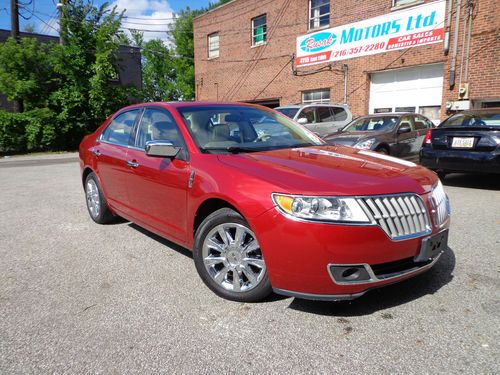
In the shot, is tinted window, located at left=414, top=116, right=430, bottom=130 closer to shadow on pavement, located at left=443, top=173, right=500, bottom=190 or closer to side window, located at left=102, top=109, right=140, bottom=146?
shadow on pavement, located at left=443, top=173, right=500, bottom=190

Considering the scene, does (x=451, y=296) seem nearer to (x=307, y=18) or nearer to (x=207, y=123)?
(x=207, y=123)

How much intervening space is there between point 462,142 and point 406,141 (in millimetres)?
2418

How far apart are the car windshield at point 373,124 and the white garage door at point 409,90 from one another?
14.6 feet

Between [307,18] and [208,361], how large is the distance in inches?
673

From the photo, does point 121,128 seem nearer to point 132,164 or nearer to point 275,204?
point 132,164

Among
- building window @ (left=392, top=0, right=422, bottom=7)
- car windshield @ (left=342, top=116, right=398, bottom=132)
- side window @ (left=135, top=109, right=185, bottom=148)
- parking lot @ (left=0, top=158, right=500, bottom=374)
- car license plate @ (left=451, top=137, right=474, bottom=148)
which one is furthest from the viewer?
building window @ (left=392, top=0, right=422, bottom=7)

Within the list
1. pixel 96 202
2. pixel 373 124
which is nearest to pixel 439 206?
pixel 96 202

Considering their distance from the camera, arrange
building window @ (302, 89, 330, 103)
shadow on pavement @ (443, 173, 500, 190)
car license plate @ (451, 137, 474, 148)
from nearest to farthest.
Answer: car license plate @ (451, 137, 474, 148)
shadow on pavement @ (443, 173, 500, 190)
building window @ (302, 89, 330, 103)

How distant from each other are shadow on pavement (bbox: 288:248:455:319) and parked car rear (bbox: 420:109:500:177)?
4.35 meters

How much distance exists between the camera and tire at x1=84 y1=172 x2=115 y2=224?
16.4 ft

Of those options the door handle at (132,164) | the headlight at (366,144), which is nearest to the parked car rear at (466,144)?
the headlight at (366,144)

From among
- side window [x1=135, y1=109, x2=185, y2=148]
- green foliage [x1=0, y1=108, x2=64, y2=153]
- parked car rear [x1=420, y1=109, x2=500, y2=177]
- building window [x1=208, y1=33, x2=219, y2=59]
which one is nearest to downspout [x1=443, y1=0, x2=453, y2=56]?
parked car rear [x1=420, y1=109, x2=500, y2=177]

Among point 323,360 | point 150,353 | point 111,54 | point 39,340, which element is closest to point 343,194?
point 323,360

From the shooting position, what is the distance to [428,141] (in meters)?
7.71
